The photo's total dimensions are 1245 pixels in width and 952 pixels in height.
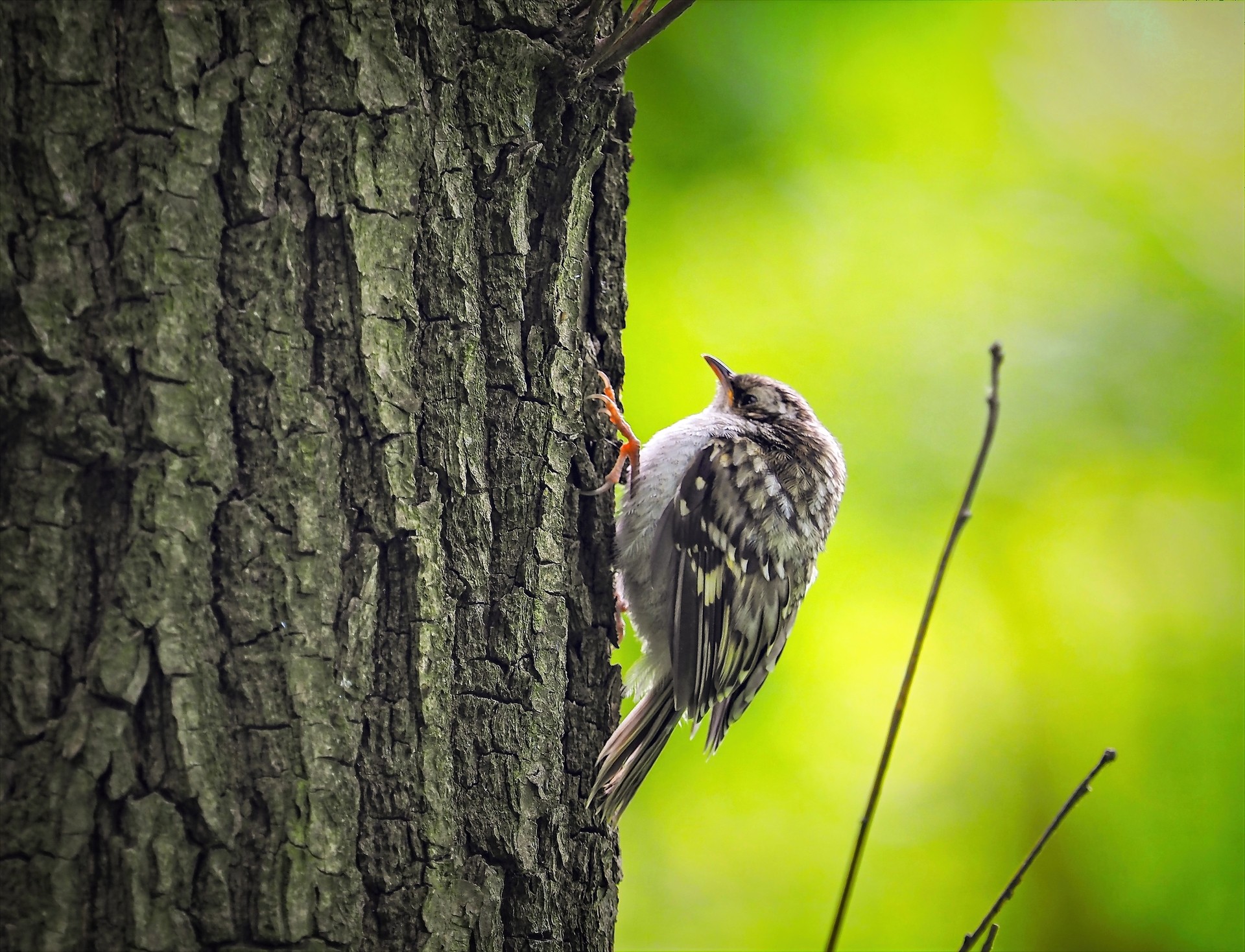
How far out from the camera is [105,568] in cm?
129

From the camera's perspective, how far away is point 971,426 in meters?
3.60

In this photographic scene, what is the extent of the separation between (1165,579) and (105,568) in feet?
12.2

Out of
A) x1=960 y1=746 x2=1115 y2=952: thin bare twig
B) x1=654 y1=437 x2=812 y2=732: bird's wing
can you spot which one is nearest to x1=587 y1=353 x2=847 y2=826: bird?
x1=654 y1=437 x2=812 y2=732: bird's wing

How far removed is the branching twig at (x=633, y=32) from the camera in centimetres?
146

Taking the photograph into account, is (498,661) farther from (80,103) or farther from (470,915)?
(80,103)

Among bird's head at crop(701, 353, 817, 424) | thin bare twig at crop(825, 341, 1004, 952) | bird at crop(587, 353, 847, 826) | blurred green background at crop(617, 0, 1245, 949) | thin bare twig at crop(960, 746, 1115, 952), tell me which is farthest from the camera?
blurred green background at crop(617, 0, 1245, 949)

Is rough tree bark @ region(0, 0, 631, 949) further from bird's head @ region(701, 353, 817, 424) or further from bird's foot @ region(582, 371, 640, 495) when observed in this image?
bird's head @ region(701, 353, 817, 424)

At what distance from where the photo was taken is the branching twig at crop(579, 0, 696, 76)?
1465 millimetres

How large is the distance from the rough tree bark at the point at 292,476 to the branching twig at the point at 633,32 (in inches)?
2.1

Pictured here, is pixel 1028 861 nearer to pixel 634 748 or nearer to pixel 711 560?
pixel 634 748

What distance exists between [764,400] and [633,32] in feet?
4.73

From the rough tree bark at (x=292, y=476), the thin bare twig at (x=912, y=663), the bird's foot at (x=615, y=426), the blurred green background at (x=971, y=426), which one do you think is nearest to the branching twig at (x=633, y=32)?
the rough tree bark at (x=292, y=476)

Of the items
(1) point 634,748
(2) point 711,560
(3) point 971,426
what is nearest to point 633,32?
(2) point 711,560

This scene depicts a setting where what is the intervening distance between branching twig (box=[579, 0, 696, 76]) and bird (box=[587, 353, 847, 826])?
2.96ft
